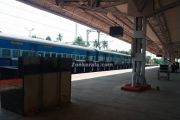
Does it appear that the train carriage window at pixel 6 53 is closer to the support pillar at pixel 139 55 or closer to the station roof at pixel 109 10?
the station roof at pixel 109 10

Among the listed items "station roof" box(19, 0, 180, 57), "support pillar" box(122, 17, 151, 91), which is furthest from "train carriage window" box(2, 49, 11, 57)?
"support pillar" box(122, 17, 151, 91)

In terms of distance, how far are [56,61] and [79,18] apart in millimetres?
11477

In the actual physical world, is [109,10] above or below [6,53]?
above

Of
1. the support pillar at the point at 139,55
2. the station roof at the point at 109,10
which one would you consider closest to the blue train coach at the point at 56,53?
the station roof at the point at 109,10

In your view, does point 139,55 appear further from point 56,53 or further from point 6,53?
point 56,53

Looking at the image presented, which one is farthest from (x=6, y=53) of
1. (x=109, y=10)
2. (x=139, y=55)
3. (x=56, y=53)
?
(x=139, y=55)

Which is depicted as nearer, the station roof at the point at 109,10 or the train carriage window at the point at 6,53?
the station roof at the point at 109,10

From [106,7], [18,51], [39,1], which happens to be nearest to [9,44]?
[18,51]

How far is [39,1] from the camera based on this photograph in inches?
529

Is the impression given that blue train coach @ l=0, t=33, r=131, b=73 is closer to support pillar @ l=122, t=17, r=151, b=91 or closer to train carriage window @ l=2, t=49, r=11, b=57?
train carriage window @ l=2, t=49, r=11, b=57

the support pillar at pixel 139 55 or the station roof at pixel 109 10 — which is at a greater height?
the station roof at pixel 109 10

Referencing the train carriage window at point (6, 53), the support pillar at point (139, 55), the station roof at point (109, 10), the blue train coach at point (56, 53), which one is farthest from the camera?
the blue train coach at point (56, 53)

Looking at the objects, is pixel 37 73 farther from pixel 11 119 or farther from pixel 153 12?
pixel 153 12

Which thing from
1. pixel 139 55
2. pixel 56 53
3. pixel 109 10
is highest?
pixel 109 10
